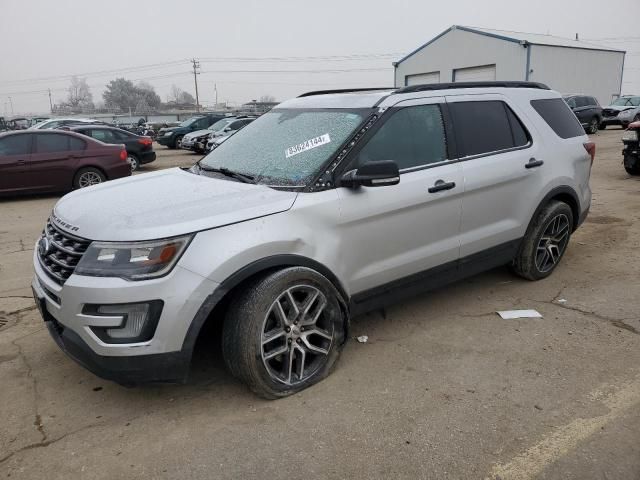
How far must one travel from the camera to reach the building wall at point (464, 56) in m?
33.9

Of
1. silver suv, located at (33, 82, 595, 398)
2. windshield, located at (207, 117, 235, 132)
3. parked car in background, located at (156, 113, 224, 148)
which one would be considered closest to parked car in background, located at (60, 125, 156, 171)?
windshield, located at (207, 117, 235, 132)

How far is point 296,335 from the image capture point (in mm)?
3098

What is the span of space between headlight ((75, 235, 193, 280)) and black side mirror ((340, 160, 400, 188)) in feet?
3.59

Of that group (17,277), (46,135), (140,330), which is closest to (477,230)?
→ (140,330)

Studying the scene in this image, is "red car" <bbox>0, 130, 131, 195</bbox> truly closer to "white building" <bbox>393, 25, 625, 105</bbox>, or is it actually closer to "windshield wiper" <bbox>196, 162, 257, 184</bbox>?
"windshield wiper" <bbox>196, 162, 257, 184</bbox>

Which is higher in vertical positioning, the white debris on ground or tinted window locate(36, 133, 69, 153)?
tinted window locate(36, 133, 69, 153)

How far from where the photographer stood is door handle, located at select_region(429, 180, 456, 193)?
366 centimetres

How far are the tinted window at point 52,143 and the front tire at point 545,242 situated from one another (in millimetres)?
9612

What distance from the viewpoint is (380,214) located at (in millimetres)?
3395

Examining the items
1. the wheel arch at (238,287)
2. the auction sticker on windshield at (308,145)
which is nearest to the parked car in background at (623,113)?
the auction sticker on windshield at (308,145)

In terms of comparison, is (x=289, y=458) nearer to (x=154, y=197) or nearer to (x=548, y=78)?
(x=154, y=197)

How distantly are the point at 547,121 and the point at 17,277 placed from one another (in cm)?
551

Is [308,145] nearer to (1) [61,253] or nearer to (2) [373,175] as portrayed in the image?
(2) [373,175]

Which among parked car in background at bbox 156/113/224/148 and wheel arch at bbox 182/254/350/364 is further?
parked car in background at bbox 156/113/224/148
